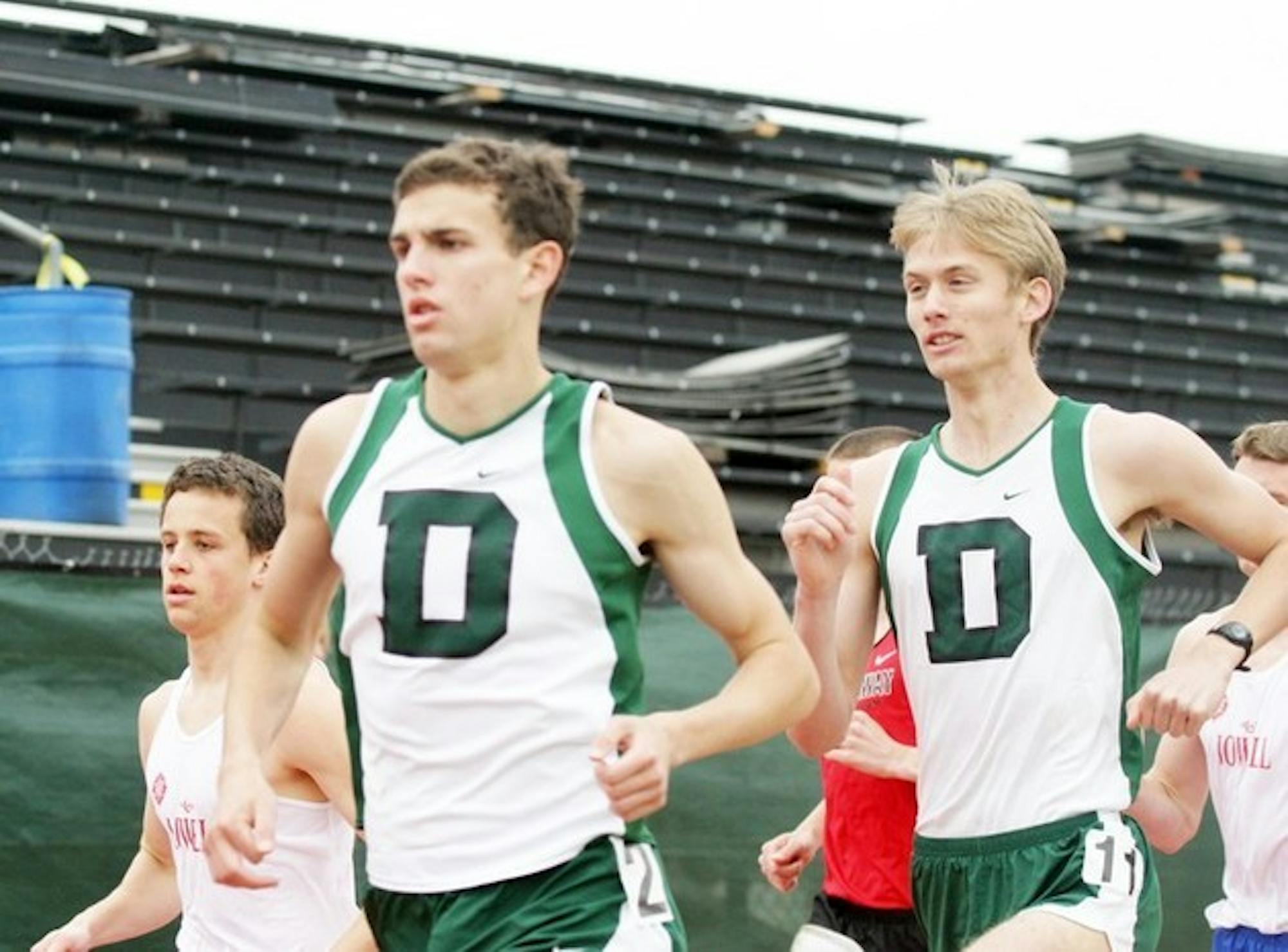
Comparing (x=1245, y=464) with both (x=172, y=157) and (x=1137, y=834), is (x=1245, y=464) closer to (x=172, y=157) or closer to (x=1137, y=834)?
(x=1137, y=834)

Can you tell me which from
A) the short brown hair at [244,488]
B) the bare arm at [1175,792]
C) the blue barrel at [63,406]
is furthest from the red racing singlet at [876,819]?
the blue barrel at [63,406]

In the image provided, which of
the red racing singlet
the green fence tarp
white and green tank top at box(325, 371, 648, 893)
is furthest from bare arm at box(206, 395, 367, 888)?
the green fence tarp

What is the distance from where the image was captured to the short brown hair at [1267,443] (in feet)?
21.4

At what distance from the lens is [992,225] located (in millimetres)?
5094

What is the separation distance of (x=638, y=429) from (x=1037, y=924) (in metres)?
1.41

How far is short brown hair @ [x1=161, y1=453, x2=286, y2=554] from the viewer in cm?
604

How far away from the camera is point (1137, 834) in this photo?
16.4ft

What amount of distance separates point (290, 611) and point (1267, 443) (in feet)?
10.3

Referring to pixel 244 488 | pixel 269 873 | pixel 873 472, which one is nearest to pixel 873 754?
pixel 873 472

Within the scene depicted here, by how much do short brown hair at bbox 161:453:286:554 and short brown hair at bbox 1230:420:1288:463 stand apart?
2462mm

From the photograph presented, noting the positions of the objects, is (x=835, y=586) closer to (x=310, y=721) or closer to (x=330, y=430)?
(x=330, y=430)

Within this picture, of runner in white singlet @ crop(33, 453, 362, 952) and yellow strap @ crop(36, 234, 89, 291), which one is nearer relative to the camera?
runner in white singlet @ crop(33, 453, 362, 952)

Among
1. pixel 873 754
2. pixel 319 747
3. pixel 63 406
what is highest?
pixel 63 406

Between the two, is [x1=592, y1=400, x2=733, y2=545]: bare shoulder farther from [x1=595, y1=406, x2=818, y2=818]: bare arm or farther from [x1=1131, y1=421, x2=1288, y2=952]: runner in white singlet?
[x1=1131, y1=421, x2=1288, y2=952]: runner in white singlet
